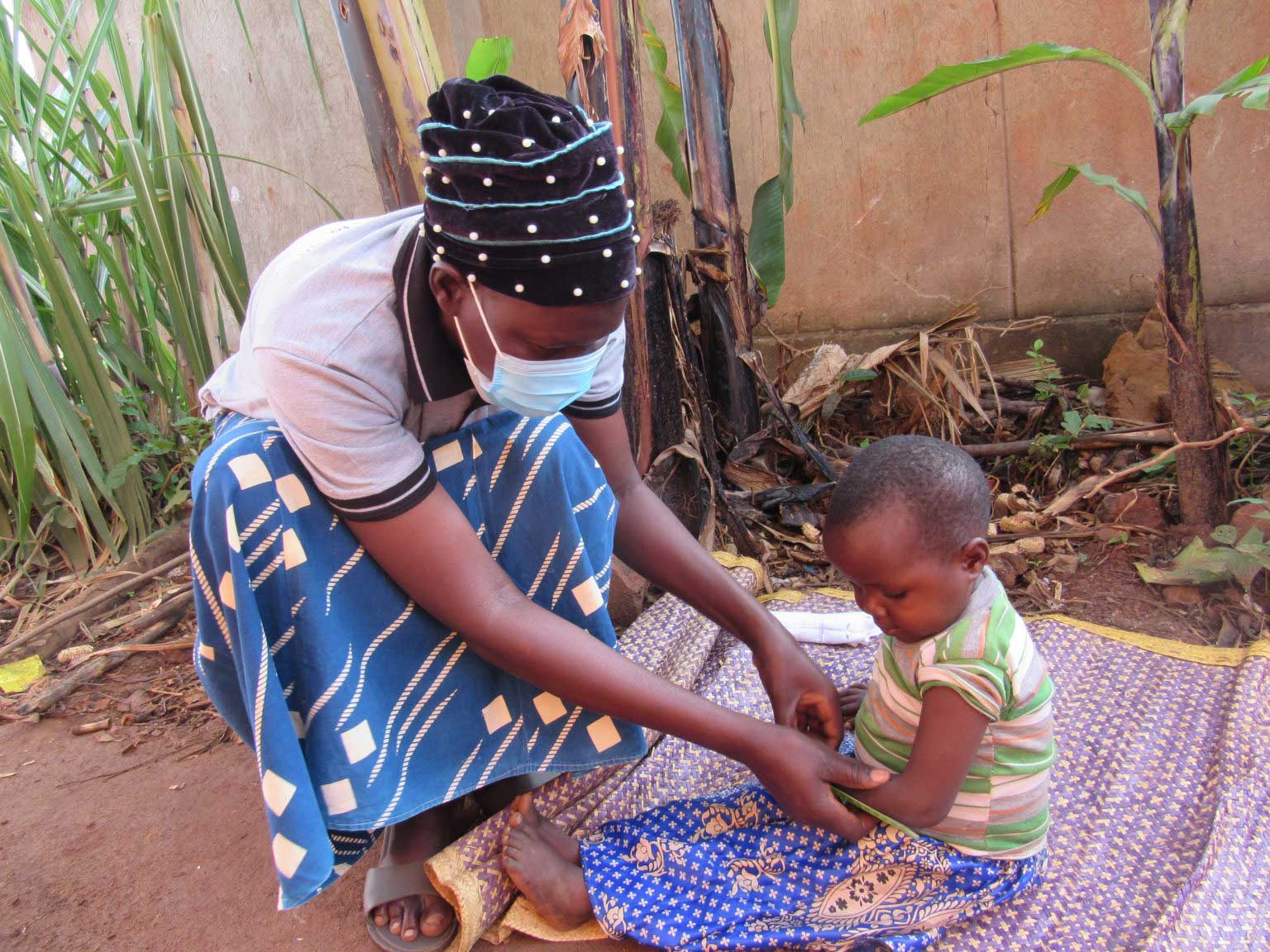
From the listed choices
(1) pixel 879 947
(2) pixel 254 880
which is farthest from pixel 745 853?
(2) pixel 254 880

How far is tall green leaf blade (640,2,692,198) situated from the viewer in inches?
96.8

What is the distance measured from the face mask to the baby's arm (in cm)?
62

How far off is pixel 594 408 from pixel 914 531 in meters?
0.58

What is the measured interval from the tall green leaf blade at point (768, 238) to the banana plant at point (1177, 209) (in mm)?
473

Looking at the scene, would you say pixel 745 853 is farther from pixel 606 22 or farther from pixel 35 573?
pixel 35 573

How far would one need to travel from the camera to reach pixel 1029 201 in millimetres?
2873

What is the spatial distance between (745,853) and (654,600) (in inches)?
37.1

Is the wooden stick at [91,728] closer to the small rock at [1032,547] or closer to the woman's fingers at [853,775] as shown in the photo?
the woman's fingers at [853,775]

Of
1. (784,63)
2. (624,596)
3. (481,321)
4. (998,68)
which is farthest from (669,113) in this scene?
(481,321)


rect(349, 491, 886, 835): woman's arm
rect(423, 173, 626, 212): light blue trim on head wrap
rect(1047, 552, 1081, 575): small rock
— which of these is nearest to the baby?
rect(349, 491, 886, 835): woman's arm

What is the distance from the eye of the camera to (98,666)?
2246mm

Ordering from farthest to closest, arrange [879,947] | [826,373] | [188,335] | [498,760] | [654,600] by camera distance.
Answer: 1. [826,373]
2. [188,335]
3. [654,600]
4. [498,760]
5. [879,947]

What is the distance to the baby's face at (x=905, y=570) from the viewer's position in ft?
3.81

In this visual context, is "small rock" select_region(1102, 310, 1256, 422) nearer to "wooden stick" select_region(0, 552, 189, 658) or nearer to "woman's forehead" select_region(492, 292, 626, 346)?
"woman's forehead" select_region(492, 292, 626, 346)
